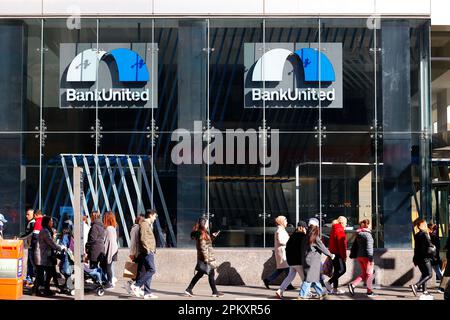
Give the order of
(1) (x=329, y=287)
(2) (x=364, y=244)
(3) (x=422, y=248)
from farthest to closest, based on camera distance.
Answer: (2) (x=364, y=244)
(1) (x=329, y=287)
(3) (x=422, y=248)

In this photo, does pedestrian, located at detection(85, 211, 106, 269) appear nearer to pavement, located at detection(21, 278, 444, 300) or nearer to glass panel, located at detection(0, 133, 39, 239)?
pavement, located at detection(21, 278, 444, 300)

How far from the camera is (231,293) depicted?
47.7ft

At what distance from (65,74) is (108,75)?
97cm

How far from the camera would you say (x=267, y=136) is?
1670 centimetres

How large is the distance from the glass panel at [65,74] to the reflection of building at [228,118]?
3 centimetres

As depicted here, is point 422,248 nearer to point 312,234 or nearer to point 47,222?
point 312,234

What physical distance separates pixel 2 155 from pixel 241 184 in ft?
17.5

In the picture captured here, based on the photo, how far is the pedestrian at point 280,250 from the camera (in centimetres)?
1497

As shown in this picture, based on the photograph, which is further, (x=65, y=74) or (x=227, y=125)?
(x=65, y=74)

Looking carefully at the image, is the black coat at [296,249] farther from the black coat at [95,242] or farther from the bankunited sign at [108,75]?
the bankunited sign at [108,75]

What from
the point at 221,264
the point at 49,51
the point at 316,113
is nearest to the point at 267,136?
the point at 316,113

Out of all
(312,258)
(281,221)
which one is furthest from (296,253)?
(281,221)

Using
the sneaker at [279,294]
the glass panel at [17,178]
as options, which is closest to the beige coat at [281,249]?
the sneaker at [279,294]

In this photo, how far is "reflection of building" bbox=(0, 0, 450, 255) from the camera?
16.6m
